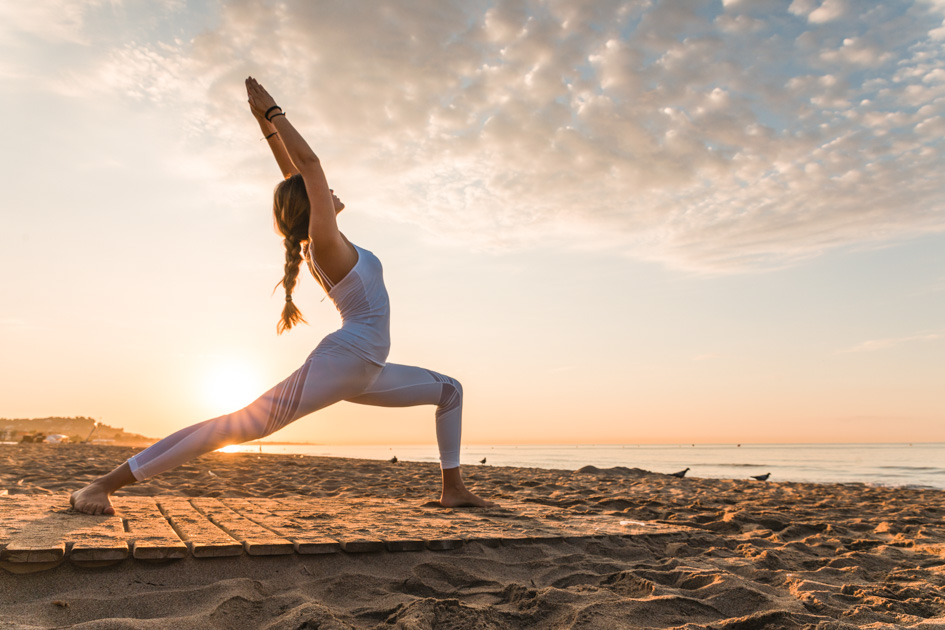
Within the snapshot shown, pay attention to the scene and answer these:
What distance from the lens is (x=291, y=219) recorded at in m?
3.42

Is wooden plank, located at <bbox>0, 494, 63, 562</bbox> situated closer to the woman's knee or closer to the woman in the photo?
the woman

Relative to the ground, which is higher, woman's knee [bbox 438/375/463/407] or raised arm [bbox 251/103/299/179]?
raised arm [bbox 251/103/299/179]

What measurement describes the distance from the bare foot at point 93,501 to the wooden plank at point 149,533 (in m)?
0.09

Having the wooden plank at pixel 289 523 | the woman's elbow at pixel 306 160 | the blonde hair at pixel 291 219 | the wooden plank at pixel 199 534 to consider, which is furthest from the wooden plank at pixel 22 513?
the woman's elbow at pixel 306 160

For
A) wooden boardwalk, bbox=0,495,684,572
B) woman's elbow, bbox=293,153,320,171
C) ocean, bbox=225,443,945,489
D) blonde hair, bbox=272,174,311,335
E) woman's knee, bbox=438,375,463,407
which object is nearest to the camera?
wooden boardwalk, bbox=0,495,684,572

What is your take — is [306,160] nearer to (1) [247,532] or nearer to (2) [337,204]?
(2) [337,204]

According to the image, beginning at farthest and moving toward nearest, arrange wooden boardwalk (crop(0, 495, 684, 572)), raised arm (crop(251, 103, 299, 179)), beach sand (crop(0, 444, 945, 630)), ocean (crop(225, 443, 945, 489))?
ocean (crop(225, 443, 945, 489)) → raised arm (crop(251, 103, 299, 179)) → wooden boardwalk (crop(0, 495, 684, 572)) → beach sand (crop(0, 444, 945, 630))

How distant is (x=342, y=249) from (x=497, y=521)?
197 centimetres

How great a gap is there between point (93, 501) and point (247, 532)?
1.07m

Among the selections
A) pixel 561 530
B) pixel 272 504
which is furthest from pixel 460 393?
pixel 272 504

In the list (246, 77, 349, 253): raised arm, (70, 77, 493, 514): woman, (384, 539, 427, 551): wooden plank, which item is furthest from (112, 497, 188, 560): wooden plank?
(246, 77, 349, 253): raised arm

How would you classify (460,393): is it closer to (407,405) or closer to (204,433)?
(407,405)

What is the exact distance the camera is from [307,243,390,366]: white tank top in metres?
3.50

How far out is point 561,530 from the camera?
140 inches
